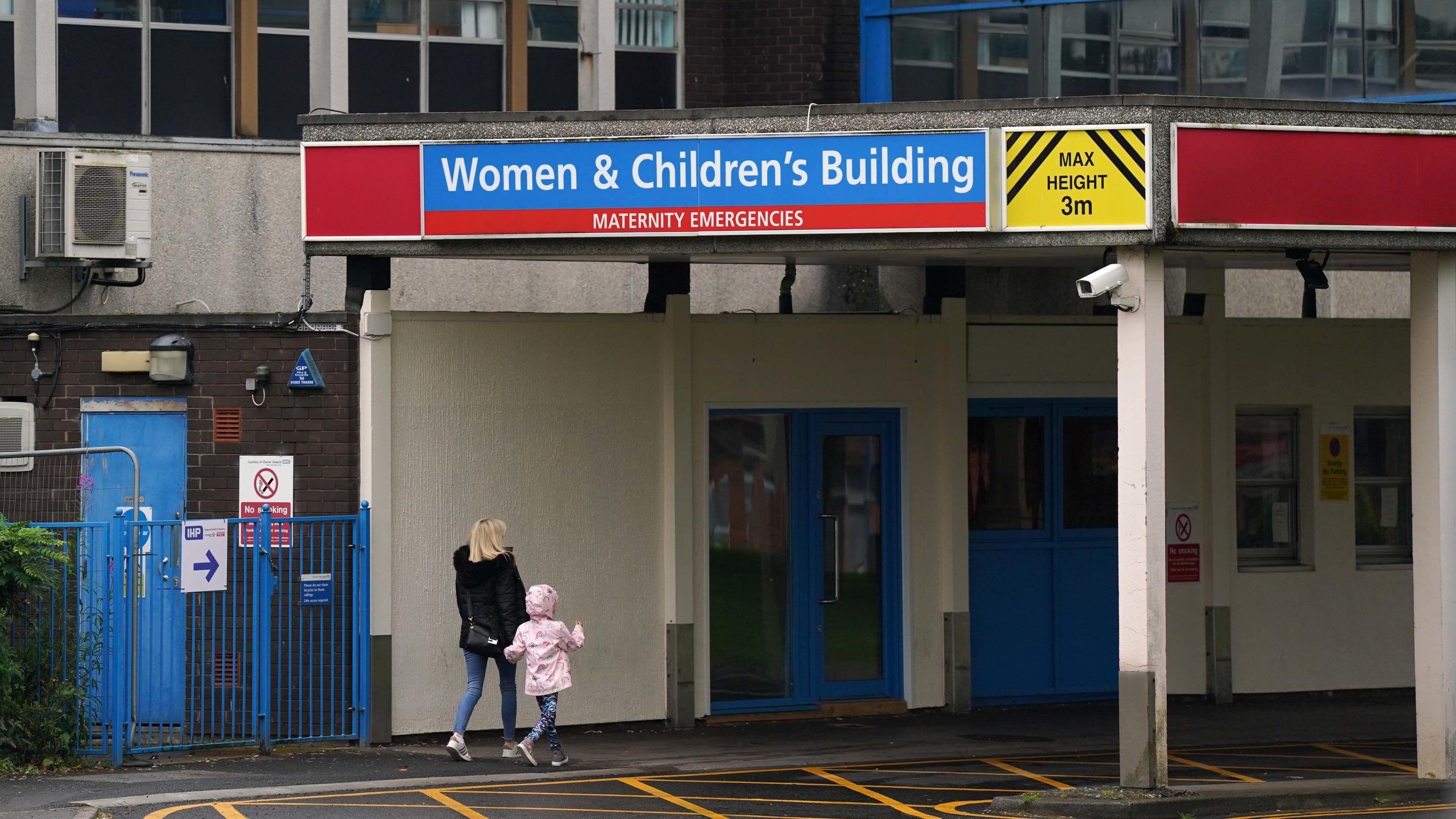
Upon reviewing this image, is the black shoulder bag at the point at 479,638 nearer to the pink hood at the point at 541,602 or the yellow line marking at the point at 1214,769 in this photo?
the pink hood at the point at 541,602

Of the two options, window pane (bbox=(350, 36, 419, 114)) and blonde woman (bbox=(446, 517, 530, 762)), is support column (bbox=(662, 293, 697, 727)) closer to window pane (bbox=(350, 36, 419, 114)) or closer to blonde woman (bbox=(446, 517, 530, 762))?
blonde woman (bbox=(446, 517, 530, 762))

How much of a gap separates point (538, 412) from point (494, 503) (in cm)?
75

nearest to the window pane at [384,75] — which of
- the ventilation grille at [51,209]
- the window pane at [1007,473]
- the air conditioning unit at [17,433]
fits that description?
the ventilation grille at [51,209]

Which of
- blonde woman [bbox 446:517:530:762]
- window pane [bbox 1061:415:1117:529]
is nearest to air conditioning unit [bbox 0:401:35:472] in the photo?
blonde woman [bbox 446:517:530:762]

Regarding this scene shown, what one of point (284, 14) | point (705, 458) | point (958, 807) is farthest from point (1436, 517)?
point (284, 14)

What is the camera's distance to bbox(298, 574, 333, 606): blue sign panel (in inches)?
459

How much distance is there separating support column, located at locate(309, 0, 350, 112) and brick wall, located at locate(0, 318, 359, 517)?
10.4 ft

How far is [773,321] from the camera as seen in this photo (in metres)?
13.2

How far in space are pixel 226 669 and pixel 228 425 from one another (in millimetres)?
1747

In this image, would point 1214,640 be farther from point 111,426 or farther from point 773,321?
point 111,426

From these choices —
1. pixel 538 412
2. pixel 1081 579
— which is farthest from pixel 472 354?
pixel 1081 579

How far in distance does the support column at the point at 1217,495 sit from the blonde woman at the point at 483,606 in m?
6.18

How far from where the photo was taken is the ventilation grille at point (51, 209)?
12898 millimetres

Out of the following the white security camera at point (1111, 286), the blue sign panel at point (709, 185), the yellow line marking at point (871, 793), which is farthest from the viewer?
the blue sign panel at point (709, 185)
